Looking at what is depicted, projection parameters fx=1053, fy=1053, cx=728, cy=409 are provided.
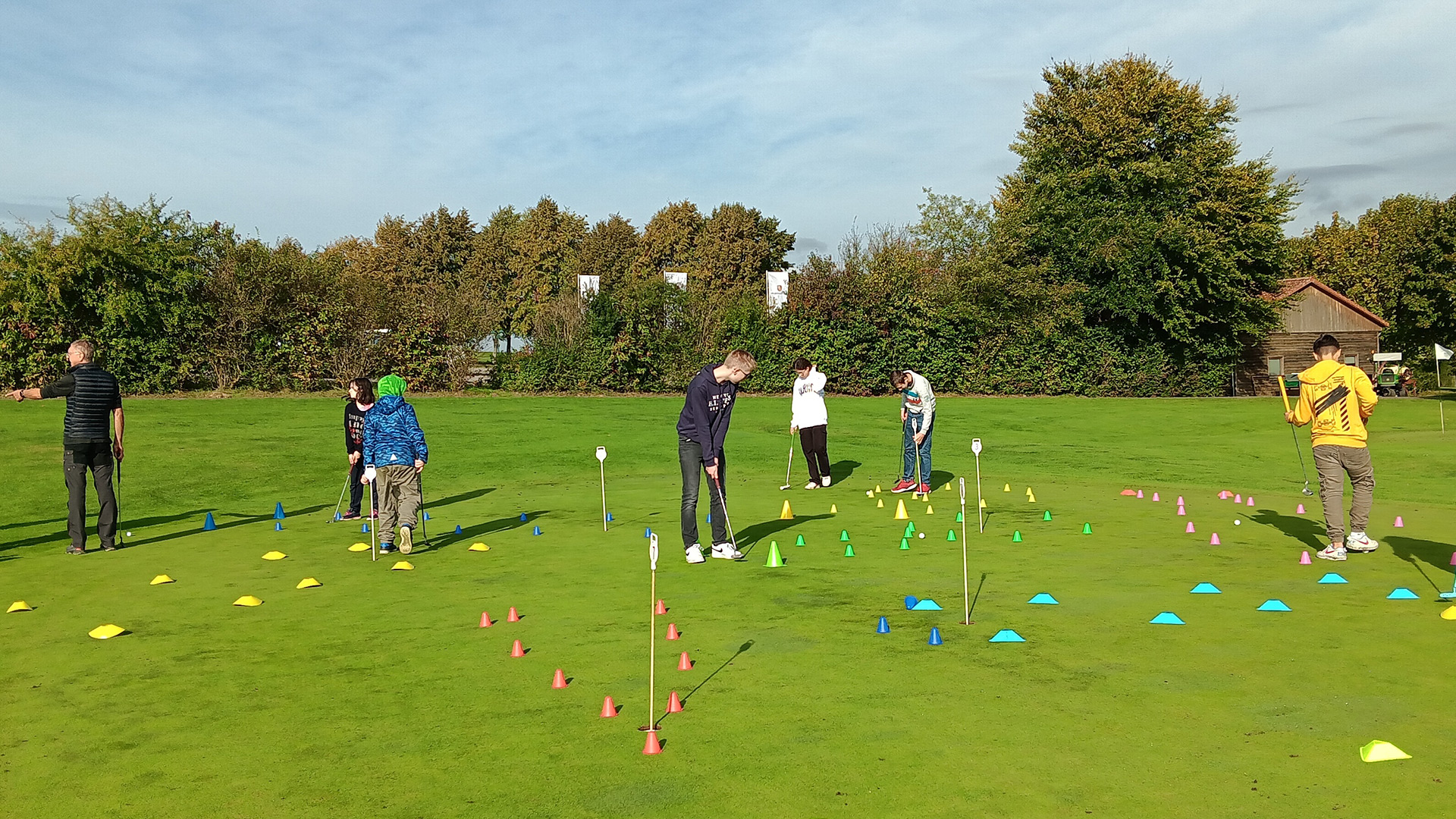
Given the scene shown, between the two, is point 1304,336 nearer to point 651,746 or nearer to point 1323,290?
point 1323,290

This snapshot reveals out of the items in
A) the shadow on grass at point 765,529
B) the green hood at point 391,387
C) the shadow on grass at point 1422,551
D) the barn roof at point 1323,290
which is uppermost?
the barn roof at point 1323,290

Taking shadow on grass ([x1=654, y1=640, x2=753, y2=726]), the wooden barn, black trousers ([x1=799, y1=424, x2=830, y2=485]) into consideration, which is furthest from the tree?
shadow on grass ([x1=654, y1=640, x2=753, y2=726])

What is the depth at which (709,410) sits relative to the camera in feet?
36.3

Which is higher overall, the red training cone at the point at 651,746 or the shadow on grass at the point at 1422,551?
the red training cone at the point at 651,746

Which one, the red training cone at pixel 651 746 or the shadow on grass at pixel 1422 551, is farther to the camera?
the shadow on grass at pixel 1422 551

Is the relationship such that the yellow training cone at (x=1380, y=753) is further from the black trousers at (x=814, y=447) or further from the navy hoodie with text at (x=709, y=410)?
the black trousers at (x=814, y=447)

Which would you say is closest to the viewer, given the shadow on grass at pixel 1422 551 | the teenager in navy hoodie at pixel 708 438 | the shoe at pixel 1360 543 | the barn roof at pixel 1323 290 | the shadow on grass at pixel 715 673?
the shadow on grass at pixel 715 673

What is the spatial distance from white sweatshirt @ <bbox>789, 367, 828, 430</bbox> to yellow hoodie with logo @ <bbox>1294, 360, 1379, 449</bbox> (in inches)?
314

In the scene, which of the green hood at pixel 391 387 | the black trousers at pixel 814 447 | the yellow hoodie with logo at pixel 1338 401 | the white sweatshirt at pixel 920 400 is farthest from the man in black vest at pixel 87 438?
the yellow hoodie with logo at pixel 1338 401

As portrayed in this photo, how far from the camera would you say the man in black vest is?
12.3 meters

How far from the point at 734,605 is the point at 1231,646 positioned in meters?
3.85

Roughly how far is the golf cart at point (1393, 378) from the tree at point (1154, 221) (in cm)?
636

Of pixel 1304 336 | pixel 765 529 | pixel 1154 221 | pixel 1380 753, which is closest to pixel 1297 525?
pixel 765 529

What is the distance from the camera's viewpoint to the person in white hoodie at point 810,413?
58.6ft
